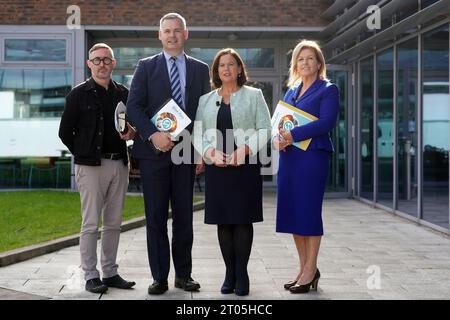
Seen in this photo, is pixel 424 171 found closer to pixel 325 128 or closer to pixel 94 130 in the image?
pixel 325 128

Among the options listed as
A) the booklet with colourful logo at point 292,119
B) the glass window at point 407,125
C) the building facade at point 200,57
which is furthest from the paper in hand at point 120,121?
the building facade at point 200,57

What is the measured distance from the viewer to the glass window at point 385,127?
1053 cm

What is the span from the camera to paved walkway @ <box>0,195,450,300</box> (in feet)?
16.4

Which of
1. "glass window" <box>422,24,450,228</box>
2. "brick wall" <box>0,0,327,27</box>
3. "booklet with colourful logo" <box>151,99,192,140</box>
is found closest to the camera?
"booklet with colourful logo" <box>151,99,192,140</box>

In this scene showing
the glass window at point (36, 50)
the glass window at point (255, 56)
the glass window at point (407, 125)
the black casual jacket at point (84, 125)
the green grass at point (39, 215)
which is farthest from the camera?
the glass window at point (255, 56)

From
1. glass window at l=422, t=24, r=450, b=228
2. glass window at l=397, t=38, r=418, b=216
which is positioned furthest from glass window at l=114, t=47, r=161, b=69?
glass window at l=422, t=24, r=450, b=228

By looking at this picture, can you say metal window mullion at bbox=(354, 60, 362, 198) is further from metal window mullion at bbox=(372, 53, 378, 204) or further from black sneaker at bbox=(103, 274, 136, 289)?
black sneaker at bbox=(103, 274, 136, 289)

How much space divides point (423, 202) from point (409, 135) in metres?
1.37

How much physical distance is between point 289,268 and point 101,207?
1.81m

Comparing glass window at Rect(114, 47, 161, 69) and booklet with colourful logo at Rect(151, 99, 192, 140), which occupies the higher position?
glass window at Rect(114, 47, 161, 69)

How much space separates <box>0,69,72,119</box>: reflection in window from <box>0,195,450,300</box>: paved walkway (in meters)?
5.37

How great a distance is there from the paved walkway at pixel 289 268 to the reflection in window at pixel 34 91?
17.6ft

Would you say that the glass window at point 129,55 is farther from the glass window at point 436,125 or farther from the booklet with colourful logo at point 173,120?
the booklet with colourful logo at point 173,120

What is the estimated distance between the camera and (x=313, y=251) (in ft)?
16.4
